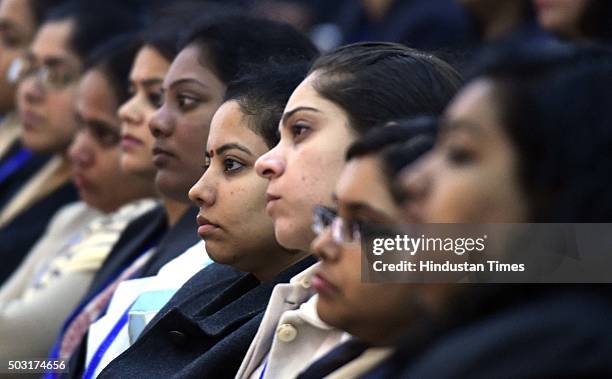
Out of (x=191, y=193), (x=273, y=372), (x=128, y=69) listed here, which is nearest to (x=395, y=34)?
(x=128, y=69)

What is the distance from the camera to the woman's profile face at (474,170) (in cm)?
142

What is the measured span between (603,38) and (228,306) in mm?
922

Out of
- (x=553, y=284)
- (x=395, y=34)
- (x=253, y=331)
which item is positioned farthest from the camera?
(x=395, y=34)

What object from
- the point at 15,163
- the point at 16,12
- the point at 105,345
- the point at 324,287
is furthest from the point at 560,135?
the point at 16,12

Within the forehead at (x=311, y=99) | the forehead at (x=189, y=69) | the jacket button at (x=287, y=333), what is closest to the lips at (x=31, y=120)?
the forehead at (x=189, y=69)

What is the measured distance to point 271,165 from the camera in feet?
6.86

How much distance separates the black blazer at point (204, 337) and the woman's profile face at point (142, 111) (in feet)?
2.88

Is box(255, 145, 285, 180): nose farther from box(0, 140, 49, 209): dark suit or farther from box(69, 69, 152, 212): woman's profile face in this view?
box(0, 140, 49, 209): dark suit

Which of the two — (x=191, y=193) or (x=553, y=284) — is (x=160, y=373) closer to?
(x=191, y=193)

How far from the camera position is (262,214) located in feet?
7.65

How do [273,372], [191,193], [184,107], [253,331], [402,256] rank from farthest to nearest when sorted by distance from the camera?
[184,107], [191,193], [253,331], [273,372], [402,256]

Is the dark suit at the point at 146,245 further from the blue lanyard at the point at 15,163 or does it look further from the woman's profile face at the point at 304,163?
the blue lanyard at the point at 15,163

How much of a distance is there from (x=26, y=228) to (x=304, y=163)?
7.58 ft

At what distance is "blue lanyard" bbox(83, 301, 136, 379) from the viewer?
270cm
